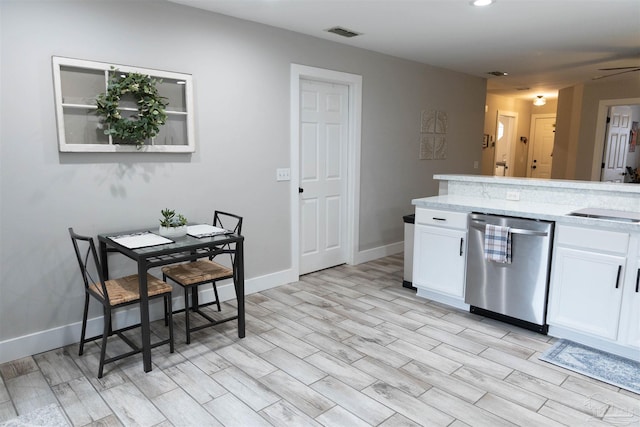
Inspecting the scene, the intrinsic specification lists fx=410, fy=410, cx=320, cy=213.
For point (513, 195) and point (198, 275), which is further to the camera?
point (513, 195)

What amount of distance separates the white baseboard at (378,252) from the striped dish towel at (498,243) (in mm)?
1943

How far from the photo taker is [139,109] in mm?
2875

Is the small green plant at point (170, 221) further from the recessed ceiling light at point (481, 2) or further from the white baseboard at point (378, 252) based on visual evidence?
the recessed ceiling light at point (481, 2)

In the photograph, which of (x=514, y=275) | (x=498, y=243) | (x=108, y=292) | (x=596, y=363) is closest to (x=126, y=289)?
(x=108, y=292)

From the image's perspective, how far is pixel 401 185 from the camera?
5254mm

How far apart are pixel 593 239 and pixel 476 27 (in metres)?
2.10

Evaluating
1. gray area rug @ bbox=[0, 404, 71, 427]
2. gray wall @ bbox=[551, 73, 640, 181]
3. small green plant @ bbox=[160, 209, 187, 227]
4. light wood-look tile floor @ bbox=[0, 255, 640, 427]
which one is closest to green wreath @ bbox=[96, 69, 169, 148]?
small green plant @ bbox=[160, 209, 187, 227]

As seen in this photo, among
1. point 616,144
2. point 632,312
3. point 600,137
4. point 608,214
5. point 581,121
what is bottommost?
point 632,312

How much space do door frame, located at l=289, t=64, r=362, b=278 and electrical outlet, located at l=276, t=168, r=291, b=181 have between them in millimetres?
47

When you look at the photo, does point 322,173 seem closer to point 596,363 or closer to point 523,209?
point 523,209

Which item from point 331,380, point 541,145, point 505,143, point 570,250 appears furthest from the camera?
point 541,145

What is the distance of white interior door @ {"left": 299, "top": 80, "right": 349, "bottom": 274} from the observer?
4207mm

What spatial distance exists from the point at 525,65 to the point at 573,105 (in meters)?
2.32

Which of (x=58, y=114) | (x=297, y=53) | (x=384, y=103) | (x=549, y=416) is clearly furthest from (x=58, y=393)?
(x=384, y=103)
